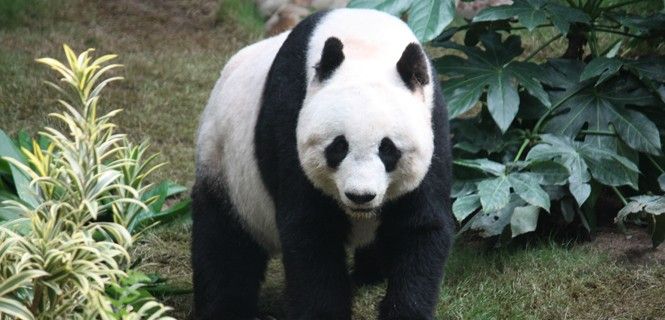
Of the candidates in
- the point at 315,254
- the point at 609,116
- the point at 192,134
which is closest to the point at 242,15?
the point at 192,134

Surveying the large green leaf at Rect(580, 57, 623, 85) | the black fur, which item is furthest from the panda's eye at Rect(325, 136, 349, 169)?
the large green leaf at Rect(580, 57, 623, 85)

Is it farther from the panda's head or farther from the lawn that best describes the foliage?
the panda's head

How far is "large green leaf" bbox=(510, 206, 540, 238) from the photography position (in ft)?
18.3

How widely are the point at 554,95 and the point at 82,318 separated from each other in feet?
12.0

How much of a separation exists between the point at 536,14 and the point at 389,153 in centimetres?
217

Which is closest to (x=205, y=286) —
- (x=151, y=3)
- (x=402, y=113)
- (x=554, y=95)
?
(x=402, y=113)

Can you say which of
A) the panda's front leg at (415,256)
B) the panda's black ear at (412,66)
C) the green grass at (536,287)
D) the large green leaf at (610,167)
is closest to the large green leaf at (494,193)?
the green grass at (536,287)

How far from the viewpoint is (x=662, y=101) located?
19.6 ft

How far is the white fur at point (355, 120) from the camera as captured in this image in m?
3.90

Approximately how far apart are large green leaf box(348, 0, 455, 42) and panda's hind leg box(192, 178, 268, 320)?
1.29 meters

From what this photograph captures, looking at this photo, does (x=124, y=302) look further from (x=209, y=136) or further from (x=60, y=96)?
(x=60, y=96)

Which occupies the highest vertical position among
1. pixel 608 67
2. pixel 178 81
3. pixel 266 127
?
pixel 266 127

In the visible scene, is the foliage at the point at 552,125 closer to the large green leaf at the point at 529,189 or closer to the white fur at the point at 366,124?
the large green leaf at the point at 529,189

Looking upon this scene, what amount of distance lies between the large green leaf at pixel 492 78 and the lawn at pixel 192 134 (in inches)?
30.7
